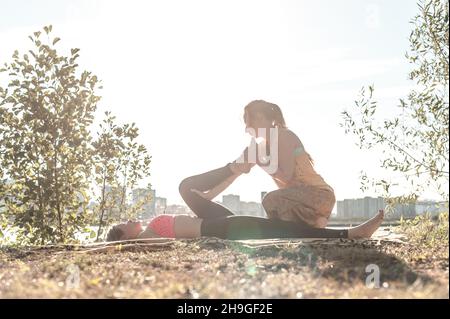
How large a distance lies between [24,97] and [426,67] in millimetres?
5919

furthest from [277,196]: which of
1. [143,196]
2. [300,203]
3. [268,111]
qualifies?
[143,196]

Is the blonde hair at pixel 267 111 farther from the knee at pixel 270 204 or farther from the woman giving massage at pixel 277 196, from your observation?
the knee at pixel 270 204

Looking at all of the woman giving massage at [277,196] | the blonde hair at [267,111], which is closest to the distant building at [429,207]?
the woman giving massage at [277,196]

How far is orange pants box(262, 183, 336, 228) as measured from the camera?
712 cm

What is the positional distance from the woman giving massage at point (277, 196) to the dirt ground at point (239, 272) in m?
0.58

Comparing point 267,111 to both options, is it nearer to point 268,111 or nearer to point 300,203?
point 268,111

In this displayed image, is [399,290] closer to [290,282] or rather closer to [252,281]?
[290,282]

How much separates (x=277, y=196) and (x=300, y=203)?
12.5 inches

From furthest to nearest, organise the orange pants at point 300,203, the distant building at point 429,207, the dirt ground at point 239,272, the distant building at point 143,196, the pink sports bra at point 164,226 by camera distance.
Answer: the distant building at point 143,196 < the pink sports bra at point 164,226 < the orange pants at point 300,203 < the distant building at point 429,207 < the dirt ground at point 239,272

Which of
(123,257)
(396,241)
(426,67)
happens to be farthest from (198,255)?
(426,67)

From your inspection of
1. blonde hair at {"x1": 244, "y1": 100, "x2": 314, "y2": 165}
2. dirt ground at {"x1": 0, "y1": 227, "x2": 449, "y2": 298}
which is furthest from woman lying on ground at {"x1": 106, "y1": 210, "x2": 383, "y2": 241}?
blonde hair at {"x1": 244, "y1": 100, "x2": 314, "y2": 165}

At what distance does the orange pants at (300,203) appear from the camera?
712cm

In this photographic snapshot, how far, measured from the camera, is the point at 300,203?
7.12 meters

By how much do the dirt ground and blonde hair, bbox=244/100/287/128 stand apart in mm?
1755
